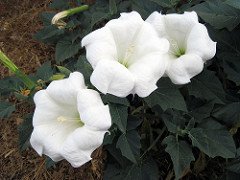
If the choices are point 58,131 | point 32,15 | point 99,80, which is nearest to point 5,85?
point 58,131

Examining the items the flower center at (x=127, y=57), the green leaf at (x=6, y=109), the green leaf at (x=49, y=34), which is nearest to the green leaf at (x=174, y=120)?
the flower center at (x=127, y=57)

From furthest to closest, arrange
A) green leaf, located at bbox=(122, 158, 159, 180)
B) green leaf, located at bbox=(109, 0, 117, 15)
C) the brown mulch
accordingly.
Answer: the brown mulch → green leaf, located at bbox=(109, 0, 117, 15) → green leaf, located at bbox=(122, 158, 159, 180)

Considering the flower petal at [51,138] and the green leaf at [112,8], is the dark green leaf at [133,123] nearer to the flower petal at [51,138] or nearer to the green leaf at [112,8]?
the flower petal at [51,138]

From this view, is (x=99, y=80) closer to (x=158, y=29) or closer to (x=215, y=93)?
(x=158, y=29)

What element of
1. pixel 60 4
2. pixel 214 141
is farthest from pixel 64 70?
pixel 60 4

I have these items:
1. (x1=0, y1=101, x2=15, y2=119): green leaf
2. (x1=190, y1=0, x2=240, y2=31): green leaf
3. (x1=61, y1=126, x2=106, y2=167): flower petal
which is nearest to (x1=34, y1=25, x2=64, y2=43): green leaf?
(x1=0, y1=101, x2=15, y2=119): green leaf

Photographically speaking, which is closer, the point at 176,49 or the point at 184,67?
the point at 184,67

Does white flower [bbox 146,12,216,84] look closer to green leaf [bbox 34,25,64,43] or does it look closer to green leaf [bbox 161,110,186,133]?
green leaf [bbox 161,110,186,133]

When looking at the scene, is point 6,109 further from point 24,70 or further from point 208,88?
point 208,88
